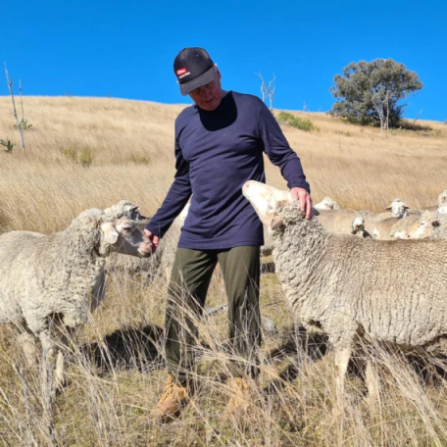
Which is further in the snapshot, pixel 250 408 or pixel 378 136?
pixel 378 136

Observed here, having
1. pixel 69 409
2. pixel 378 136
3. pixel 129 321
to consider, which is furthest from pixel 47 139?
pixel 378 136

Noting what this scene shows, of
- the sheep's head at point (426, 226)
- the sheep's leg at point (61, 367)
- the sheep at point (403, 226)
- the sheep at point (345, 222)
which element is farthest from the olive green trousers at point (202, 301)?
the sheep at point (345, 222)

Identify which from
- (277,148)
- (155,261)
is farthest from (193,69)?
(155,261)

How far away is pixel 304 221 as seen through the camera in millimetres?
2838

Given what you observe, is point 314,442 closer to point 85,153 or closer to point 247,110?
point 247,110

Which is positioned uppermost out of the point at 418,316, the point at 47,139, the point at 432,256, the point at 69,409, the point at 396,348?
the point at 47,139

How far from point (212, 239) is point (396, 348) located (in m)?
1.38

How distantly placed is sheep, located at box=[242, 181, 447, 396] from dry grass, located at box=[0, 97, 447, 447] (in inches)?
8.3

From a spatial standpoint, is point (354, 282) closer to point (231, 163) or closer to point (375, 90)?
point (231, 163)

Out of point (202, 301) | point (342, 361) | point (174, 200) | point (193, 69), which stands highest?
point (193, 69)

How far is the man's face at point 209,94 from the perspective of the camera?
260 centimetres

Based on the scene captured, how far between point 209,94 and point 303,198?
0.82 meters

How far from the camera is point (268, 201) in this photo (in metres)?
2.66

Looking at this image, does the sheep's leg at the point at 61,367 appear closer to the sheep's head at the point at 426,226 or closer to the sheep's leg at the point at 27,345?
the sheep's leg at the point at 27,345
